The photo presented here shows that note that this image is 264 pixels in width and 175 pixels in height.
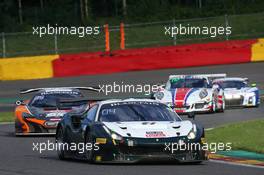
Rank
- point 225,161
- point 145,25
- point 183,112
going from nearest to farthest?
point 225,161 < point 183,112 < point 145,25

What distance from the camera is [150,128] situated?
13.8 m

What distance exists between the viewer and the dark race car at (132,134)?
13.6 metres

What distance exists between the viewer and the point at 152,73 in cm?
3341

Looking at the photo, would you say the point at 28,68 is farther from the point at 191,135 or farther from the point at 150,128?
the point at 191,135

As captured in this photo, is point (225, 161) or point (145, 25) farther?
point (145, 25)

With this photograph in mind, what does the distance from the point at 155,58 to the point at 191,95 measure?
7.14m

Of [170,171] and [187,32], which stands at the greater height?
[187,32]

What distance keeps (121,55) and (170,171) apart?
20275 mm

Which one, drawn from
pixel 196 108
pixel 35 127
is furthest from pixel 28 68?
pixel 35 127

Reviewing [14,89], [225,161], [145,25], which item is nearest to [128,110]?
[225,161]

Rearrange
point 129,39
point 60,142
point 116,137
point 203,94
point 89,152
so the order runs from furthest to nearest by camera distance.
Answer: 1. point 129,39
2. point 203,94
3. point 60,142
4. point 89,152
5. point 116,137

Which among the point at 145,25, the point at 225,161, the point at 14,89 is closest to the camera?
the point at 225,161

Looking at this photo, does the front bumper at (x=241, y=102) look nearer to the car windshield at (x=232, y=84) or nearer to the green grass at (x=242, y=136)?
the car windshield at (x=232, y=84)

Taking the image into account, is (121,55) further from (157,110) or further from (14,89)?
(157,110)
